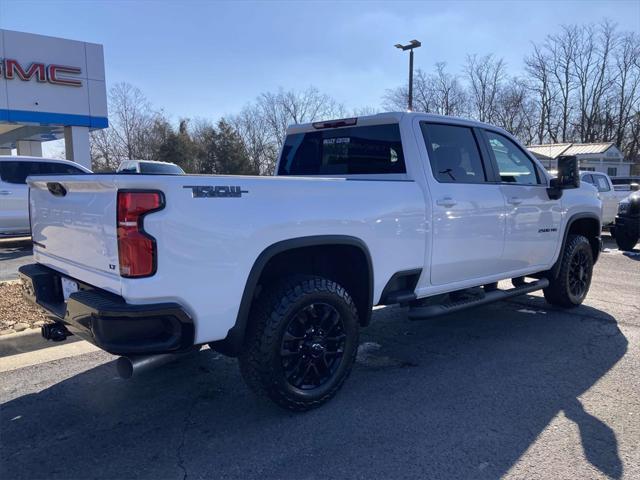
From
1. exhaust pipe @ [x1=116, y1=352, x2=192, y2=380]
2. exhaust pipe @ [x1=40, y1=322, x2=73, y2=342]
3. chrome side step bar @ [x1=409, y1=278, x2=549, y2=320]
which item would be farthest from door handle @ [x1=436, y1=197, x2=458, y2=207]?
exhaust pipe @ [x1=40, y1=322, x2=73, y2=342]

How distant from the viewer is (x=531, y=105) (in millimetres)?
50375

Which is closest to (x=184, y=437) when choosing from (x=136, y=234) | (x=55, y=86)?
(x=136, y=234)

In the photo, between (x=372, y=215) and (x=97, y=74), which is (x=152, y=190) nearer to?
(x=372, y=215)

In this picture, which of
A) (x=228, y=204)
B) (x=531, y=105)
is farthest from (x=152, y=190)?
(x=531, y=105)

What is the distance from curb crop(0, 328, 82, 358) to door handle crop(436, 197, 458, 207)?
3.64 meters

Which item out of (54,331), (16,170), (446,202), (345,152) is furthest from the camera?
(16,170)

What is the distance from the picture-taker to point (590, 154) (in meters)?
34.2

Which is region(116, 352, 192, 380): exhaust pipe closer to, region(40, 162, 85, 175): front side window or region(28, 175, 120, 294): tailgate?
region(28, 175, 120, 294): tailgate

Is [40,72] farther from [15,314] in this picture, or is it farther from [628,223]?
[628,223]

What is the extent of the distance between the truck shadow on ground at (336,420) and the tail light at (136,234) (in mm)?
1119

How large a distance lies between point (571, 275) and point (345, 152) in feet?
10.8

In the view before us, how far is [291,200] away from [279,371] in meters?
1.07

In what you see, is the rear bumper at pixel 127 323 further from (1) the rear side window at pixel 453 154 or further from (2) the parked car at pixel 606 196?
(2) the parked car at pixel 606 196

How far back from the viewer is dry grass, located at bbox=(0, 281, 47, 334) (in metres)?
4.92
